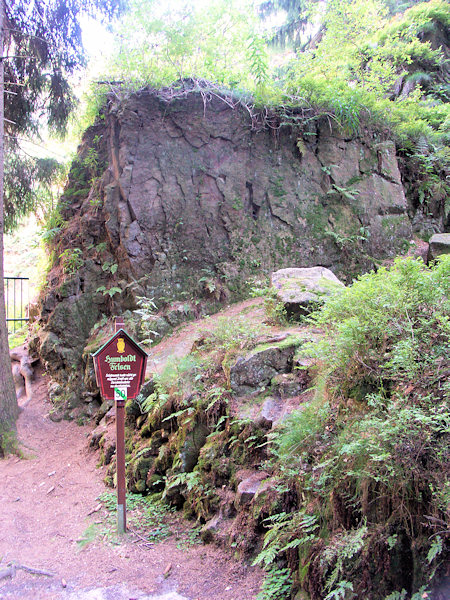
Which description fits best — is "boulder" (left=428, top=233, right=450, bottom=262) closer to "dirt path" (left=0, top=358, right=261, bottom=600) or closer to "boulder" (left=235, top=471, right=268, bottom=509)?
"boulder" (left=235, top=471, right=268, bottom=509)

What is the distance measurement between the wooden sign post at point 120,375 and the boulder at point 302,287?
8.37ft

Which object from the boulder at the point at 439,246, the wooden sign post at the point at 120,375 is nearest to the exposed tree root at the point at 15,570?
the wooden sign post at the point at 120,375

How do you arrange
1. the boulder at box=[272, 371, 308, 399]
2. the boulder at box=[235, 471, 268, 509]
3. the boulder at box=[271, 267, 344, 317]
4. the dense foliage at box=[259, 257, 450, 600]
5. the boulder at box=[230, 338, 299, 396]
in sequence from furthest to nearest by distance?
1. the boulder at box=[271, 267, 344, 317]
2. the boulder at box=[230, 338, 299, 396]
3. the boulder at box=[272, 371, 308, 399]
4. the boulder at box=[235, 471, 268, 509]
5. the dense foliage at box=[259, 257, 450, 600]

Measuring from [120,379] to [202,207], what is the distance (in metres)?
6.54

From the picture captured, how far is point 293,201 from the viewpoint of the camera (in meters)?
11.2

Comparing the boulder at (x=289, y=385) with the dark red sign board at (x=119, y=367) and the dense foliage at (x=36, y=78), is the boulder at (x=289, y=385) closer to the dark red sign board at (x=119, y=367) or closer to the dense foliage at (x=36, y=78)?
the dark red sign board at (x=119, y=367)

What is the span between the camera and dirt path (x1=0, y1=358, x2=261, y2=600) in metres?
4.11

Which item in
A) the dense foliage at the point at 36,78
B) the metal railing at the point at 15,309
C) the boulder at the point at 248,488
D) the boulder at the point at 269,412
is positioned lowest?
the boulder at the point at 248,488

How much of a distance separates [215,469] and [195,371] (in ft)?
5.29

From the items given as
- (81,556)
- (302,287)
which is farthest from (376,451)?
(302,287)

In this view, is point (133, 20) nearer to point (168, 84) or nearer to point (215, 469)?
point (168, 84)

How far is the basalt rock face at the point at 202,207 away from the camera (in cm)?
1038

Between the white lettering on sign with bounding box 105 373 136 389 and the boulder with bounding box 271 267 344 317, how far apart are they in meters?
2.67

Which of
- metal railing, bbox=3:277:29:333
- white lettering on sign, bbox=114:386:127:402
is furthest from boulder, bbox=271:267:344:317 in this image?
metal railing, bbox=3:277:29:333
